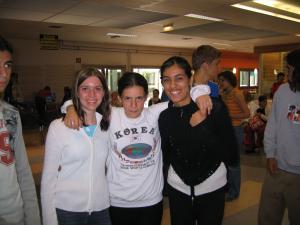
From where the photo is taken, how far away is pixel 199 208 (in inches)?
69.6

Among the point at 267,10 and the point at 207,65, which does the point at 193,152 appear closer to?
the point at 207,65

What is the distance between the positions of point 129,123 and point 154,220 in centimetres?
62

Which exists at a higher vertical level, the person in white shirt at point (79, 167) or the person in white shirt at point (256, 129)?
the person in white shirt at point (79, 167)

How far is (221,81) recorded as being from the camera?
4.02 m

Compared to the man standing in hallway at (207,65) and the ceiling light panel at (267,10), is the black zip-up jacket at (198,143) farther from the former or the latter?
the ceiling light panel at (267,10)

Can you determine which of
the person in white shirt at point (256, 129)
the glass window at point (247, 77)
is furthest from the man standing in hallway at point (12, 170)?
the glass window at point (247, 77)

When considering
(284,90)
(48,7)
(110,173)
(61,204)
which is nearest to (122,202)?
(110,173)

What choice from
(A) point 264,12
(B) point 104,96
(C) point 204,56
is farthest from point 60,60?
(B) point 104,96

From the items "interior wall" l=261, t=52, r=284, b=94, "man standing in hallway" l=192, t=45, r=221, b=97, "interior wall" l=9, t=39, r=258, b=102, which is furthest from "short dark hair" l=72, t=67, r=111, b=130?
"interior wall" l=261, t=52, r=284, b=94

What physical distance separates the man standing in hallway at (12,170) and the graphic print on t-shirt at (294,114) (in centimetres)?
178

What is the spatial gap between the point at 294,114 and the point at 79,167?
1.54 metres

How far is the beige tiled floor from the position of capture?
11.2ft

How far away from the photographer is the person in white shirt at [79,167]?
1635 millimetres

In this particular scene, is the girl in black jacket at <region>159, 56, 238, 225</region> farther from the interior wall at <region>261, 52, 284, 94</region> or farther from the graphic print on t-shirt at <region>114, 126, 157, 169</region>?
the interior wall at <region>261, 52, 284, 94</region>
